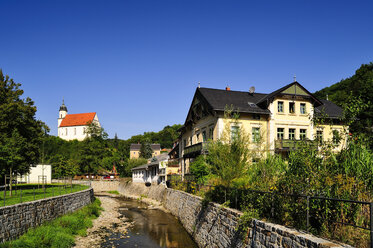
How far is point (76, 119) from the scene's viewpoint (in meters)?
133

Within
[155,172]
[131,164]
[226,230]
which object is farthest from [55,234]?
[131,164]

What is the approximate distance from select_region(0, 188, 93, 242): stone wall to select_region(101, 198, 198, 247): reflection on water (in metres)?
3.57

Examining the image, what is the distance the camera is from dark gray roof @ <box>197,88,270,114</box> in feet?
89.8

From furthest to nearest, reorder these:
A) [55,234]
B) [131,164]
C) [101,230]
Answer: [131,164] < [101,230] < [55,234]

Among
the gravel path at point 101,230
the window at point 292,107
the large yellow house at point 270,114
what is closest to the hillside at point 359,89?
the large yellow house at point 270,114

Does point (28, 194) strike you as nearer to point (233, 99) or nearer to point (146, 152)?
point (233, 99)

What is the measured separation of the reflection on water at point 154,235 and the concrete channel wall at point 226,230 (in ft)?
1.86

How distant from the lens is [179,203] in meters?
23.7

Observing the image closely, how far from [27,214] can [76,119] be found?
126249mm

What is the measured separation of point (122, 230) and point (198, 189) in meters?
5.73

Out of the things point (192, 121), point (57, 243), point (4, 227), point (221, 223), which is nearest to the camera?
point (4, 227)

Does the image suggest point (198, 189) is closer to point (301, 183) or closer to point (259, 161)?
point (259, 161)

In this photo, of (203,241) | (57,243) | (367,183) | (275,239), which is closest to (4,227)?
(57,243)

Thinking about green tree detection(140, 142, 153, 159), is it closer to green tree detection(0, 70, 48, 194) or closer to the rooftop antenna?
green tree detection(0, 70, 48, 194)
